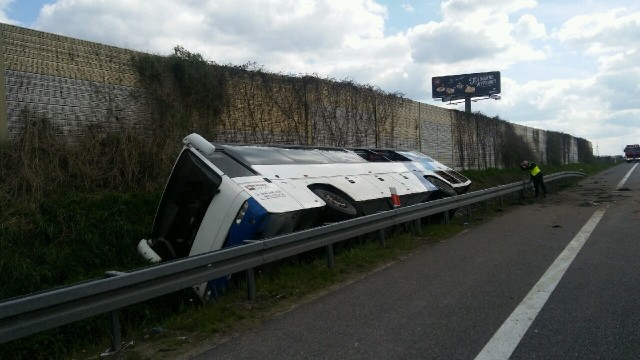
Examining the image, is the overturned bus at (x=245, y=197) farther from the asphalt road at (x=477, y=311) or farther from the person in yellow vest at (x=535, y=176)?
the person in yellow vest at (x=535, y=176)

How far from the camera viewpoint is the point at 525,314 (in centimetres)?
493

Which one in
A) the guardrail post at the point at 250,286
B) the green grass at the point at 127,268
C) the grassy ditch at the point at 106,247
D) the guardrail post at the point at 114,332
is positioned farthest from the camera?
the guardrail post at the point at 250,286

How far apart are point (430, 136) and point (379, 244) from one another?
14.8 metres

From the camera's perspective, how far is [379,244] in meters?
8.95

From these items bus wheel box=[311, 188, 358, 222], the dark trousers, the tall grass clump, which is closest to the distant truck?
the dark trousers

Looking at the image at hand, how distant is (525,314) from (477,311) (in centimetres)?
44

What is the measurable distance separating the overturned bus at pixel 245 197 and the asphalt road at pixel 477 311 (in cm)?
121

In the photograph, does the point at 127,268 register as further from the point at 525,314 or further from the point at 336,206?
the point at 525,314

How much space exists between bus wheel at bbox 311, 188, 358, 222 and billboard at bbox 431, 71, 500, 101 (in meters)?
45.0

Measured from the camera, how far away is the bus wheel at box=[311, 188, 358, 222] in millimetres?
7912

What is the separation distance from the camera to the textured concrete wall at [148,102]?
29.1 feet

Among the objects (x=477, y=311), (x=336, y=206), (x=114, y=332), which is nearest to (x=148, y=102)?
(x=336, y=206)

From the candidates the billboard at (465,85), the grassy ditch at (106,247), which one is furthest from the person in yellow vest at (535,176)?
the billboard at (465,85)

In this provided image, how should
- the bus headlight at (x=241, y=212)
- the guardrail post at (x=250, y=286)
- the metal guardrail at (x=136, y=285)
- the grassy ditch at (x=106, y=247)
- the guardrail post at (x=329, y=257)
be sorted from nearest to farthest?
the metal guardrail at (x=136, y=285)
the grassy ditch at (x=106, y=247)
the guardrail post at (x=250, y=286)
the bus headlight at (x=241, y=212)
the guardrail post at (x=329, y=257)
